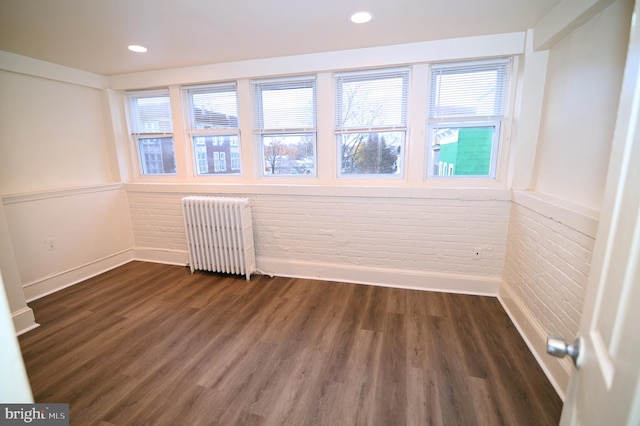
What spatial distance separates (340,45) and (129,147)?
10.2 feet

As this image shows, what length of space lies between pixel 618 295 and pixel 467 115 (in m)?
2.55

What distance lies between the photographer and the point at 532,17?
2.11m

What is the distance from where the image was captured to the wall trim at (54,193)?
2.69m

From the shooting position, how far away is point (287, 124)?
3195mm

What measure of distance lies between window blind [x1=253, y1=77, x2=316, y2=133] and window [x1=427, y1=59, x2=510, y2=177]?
128cm

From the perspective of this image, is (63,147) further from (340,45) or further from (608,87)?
(608,87)

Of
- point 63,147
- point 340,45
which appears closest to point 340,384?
point 340,45

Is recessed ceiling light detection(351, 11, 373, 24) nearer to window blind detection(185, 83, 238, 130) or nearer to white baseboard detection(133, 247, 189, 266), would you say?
window blind detection(185, 83, 238, 130)

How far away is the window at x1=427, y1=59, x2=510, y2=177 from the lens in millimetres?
2635

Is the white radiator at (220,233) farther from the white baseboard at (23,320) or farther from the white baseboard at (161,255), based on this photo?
the white baseboard at (23,320)

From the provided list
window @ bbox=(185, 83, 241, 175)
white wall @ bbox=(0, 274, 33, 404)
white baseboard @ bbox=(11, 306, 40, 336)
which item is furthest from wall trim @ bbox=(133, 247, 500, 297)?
white wall @ bbox=(0, 274, 33, 404)

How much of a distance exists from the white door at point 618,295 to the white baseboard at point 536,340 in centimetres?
115

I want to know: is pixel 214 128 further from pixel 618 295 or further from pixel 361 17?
pixel 618 295

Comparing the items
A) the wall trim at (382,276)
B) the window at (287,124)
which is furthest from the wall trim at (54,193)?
the window at (287,124)
